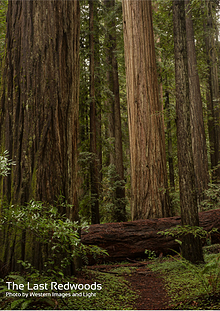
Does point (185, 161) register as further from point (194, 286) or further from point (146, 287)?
point (146, 287)

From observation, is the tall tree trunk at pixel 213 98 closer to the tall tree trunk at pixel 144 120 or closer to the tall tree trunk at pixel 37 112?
the tall tree trunk at pixel 144 120

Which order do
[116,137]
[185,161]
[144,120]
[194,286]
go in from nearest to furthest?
1. [194,286]
2. [185,161]
3. [144,120]
4. [116,137]

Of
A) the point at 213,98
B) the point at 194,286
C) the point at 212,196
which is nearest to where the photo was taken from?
the point at 194,286

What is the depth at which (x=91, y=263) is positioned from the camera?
6062 mm

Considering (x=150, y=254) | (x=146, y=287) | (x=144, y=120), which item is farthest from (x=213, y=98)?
(x=146, y=287)

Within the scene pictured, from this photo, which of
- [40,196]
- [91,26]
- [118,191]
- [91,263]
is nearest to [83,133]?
[118,191]

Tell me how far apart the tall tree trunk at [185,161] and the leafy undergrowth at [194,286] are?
1.20ft

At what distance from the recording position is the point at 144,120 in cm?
821

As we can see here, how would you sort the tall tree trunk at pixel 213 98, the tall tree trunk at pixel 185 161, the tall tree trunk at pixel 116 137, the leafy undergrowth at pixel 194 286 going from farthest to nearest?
the tall tree trunk at pixel 213 98 < the tall tree trunk at pixel 116 137 < the tall tree trunk at pixel 185 161 < the leafy undergrowth at pixel 194 286

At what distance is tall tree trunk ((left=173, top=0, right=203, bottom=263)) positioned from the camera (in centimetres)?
471

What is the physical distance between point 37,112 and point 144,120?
4.91 metres

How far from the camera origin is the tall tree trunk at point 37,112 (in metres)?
3.61

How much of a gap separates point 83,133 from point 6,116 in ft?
20.7

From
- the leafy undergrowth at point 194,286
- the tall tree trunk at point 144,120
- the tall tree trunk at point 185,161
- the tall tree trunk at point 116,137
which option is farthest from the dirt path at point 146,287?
the tall tree trunk at point 116,137
